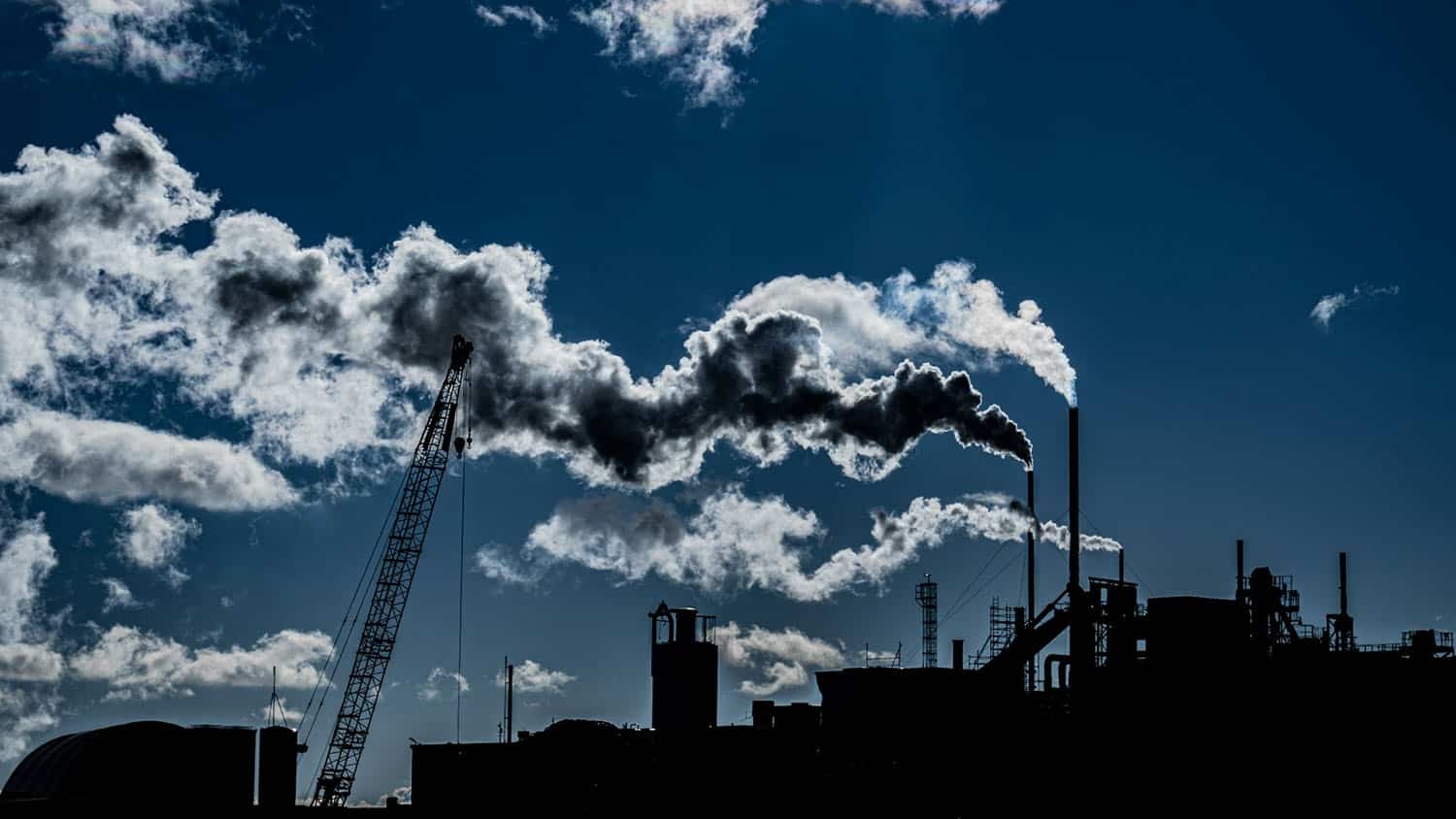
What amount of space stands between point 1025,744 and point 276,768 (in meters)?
35.0

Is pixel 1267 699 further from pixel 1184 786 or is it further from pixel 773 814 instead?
pixel 773 814

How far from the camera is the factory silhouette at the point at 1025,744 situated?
221 ft

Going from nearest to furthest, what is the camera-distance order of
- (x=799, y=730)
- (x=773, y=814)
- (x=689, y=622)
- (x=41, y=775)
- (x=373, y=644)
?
(x=41, y=775) < (x=773, y=814) < (x=799, y=730) < (x=689, y=622) < (x=373, y=644)

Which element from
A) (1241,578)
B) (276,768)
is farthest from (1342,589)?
(276,768)

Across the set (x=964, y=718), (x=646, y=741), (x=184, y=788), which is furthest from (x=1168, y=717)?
(x=184, y=788)

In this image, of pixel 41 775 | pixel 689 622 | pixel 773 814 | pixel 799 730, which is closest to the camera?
pixel 41 775

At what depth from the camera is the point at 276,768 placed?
251 feet

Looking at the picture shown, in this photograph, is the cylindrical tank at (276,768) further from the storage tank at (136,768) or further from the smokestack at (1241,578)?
the smokestack at (1241,578)

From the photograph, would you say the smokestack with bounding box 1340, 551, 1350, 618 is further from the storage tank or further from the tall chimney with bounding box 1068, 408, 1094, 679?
the storage tank

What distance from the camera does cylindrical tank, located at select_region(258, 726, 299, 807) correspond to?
75.6m

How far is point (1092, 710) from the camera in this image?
70750 millimetres

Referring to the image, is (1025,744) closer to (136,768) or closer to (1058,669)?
(1058,669)

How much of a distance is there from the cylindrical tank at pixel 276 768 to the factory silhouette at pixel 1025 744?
0.10 meters

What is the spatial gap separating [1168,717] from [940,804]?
34.2ft
